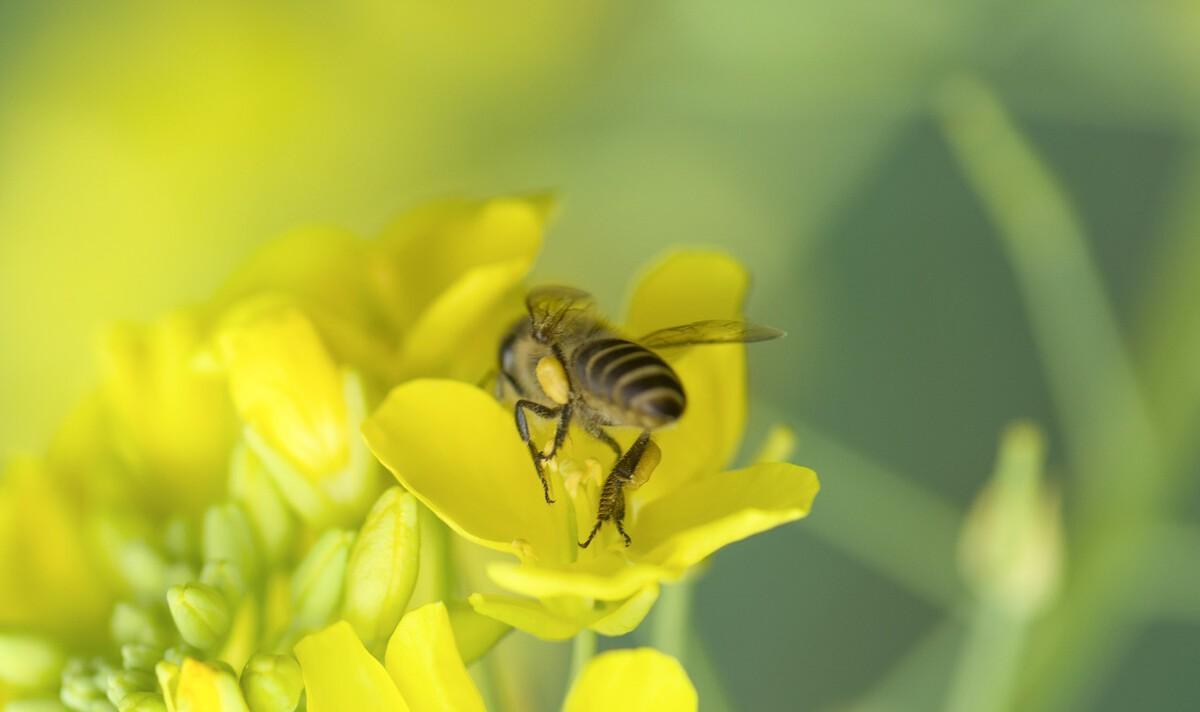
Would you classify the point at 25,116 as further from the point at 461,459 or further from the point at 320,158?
the point at 461,459

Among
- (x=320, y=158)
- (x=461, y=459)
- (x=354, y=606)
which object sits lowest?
(x=354, y=606)

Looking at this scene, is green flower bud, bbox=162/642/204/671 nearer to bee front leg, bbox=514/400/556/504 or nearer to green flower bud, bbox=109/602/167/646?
green flower bud, bbox=109/602/167/646

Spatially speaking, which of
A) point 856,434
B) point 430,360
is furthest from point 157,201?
point 430,360

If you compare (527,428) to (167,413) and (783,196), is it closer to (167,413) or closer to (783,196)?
(167,413)

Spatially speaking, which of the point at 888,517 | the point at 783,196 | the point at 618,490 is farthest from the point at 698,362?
the point at 783,196

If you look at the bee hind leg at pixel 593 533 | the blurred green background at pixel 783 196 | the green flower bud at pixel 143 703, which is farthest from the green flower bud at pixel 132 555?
the blurred green background at pixel 783 196

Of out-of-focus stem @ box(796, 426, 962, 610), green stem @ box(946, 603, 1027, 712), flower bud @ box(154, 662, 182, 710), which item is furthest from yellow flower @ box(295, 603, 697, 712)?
out-of-focus stem @ box(796, 426, 962, 610)

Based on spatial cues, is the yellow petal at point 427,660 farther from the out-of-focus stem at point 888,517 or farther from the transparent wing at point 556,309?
the out-of-focus stem at point 888,517

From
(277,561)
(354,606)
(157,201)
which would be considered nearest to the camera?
(354,606)
